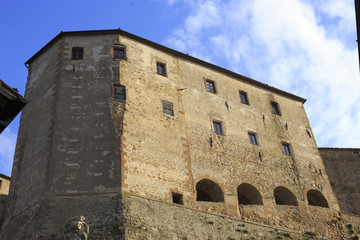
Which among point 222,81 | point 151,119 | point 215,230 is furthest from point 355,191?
point 151,119

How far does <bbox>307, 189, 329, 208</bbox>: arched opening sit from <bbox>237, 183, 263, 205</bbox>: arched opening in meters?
4.66

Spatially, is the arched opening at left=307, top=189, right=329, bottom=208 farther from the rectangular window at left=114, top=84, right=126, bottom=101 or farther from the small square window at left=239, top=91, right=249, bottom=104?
the rectangular window at left=114, top=84, right=126, bottom=101

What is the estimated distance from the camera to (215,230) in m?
21.8

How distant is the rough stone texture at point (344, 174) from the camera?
1267 inches

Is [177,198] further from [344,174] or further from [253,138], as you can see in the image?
[344,174]

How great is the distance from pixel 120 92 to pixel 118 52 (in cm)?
313

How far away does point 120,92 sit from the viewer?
78.6 feet

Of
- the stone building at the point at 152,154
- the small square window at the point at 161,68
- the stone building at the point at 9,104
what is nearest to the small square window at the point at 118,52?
the stone building at the point at 152,154

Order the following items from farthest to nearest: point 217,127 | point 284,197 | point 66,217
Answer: point 284,197
point 217,127
point 66,217

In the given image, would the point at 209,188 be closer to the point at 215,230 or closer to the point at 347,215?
the point at 215,230

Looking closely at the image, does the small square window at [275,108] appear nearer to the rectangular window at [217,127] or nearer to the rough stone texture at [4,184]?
the rectangular window at [217,127]

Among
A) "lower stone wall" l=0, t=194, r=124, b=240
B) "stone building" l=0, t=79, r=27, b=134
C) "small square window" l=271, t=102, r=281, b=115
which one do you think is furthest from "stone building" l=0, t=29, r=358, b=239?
"stone building" l=0, t=79, r=27, b=134

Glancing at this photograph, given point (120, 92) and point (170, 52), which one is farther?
point (170, 52)

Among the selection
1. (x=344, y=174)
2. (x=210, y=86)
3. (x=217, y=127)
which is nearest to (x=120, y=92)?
(x=217, y=127)
